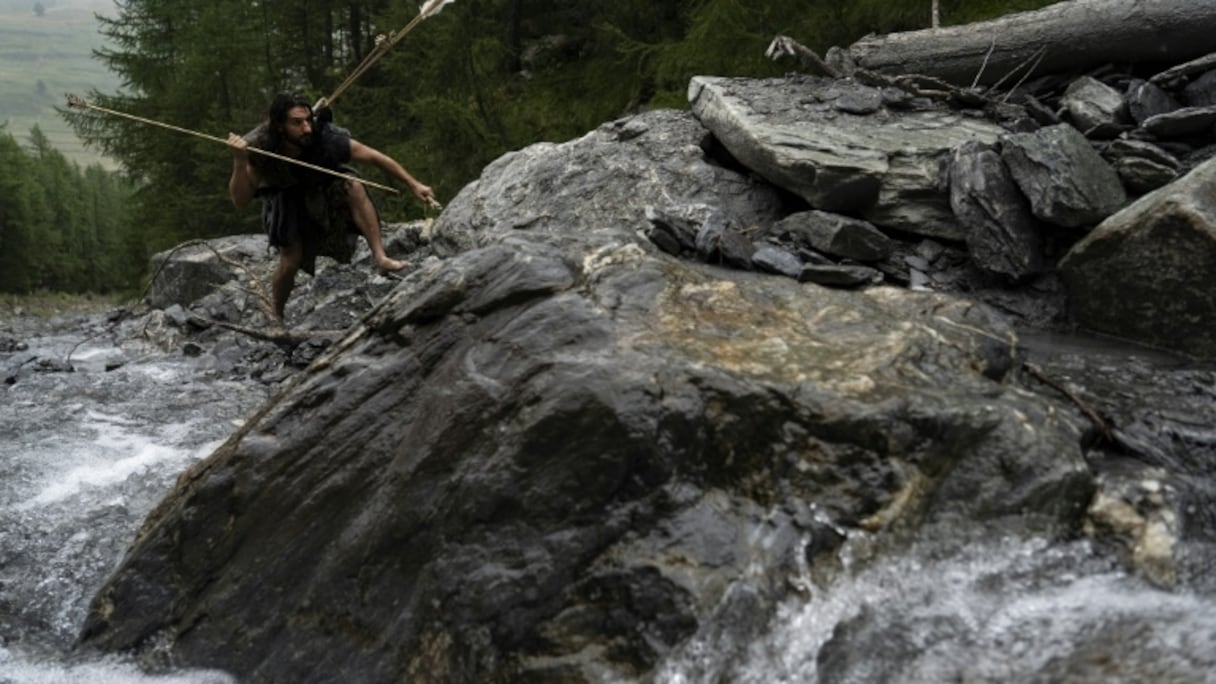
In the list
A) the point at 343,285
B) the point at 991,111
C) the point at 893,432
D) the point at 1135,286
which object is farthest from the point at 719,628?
the point at 343,285

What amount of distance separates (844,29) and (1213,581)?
9.17 metres

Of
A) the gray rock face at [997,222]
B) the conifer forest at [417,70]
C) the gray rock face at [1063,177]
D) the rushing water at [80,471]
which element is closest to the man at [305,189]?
the rushing water at [80,471]

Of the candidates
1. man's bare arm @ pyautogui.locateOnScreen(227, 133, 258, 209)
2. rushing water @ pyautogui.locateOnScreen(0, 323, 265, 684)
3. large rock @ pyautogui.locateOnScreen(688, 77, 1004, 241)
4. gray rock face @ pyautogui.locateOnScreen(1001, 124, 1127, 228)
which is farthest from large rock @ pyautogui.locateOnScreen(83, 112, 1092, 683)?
man's bare arm @ pyautogui.locateOnScreen(227, 133, 258, 209)

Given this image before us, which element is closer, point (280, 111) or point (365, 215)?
point (280, 111)

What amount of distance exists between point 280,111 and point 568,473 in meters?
4.96

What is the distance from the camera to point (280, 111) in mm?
7270

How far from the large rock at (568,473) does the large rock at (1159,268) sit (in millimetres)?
1128

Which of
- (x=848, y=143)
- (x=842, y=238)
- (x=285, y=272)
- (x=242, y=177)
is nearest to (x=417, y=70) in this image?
(x=285, y=272)

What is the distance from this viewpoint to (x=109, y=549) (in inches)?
203

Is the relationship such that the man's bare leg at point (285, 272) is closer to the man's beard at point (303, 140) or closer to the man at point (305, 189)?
the man at point (305, 189)

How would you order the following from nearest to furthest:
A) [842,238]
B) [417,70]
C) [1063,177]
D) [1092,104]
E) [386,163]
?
[1063,177] → [842,238] → [1092,104] → [386,163] → [417,70]

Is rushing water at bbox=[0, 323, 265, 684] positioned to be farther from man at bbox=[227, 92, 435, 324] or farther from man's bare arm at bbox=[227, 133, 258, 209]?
man's bare arm at bbox=[227, 133, 258, 209]

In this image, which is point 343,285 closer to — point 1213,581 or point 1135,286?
point 1135,286

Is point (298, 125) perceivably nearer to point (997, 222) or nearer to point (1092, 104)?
point (997, 222)
